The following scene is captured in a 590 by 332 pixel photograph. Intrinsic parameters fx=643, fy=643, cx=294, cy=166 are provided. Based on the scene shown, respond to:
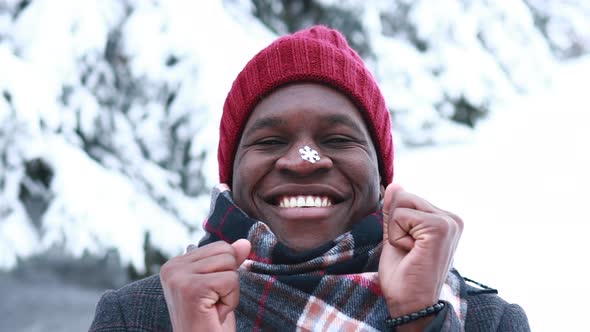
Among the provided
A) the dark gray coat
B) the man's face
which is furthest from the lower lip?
the dark gray coat

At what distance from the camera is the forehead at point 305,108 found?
4.47ft

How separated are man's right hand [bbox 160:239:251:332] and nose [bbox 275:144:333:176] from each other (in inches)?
8.7

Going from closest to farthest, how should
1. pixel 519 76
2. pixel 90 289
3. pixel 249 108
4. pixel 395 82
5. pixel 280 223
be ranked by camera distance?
pixel 280 223, pixel 249 108, pixel 90 289, pixel 395 82, pixel 519 76

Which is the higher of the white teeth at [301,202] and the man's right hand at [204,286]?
the white teeth at [301,202]

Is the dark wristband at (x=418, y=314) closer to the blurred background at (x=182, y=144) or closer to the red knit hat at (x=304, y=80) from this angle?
the red knit hat at (x=304, y=80)

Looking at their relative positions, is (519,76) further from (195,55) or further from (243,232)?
(243,232)

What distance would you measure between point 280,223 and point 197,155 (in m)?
1.87

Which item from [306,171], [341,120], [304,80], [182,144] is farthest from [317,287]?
[182,144]

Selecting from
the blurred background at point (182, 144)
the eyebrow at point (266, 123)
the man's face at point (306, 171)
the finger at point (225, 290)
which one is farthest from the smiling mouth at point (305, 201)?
the blurred background at point (182, 144)

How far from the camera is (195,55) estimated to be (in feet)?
10.2

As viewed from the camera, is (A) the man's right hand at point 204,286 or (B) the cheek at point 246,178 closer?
(A) the man's right hand at point 204,286

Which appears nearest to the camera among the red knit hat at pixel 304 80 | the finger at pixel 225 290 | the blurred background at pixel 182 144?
the finger at pixel 225 290

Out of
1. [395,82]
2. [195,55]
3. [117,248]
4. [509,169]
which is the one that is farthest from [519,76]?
[117,248]

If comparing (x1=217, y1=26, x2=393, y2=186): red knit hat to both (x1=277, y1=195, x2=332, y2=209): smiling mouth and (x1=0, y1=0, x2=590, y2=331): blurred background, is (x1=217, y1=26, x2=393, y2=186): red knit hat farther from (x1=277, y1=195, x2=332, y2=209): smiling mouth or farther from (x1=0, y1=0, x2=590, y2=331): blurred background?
(x1=0, y1=0, x2=590, y2=331): blurred background
